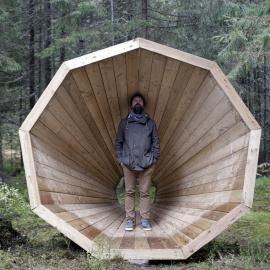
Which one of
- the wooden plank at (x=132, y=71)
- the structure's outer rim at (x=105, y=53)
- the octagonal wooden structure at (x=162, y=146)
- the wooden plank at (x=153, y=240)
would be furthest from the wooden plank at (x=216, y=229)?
the wooden plank at (x=132, y=71)

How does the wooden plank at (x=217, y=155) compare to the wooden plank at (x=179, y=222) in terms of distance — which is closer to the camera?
the wooden plank at (x=179, y=222)

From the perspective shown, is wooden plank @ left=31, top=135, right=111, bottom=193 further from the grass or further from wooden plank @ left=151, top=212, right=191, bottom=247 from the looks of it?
wooden plank @ left=151, top=212, right=191, bottom=247

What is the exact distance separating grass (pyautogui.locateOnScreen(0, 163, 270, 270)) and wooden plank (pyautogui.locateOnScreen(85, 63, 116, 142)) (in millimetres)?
1822

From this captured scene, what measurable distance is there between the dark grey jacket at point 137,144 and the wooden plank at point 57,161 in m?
0.73

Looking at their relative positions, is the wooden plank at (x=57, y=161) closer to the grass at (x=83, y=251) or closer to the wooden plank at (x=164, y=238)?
the grass at (x=83, y=251)

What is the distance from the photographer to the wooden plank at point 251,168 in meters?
3.51

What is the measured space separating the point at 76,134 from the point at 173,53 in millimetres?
1960

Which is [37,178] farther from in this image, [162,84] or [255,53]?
[255,53]

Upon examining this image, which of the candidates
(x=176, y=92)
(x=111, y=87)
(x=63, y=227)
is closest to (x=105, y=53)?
(x=111, y=87)

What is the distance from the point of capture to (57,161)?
15.1 ft

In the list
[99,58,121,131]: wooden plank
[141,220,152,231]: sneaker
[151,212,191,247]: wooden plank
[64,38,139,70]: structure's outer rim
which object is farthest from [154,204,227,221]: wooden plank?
[64,38,139,70]: structure's outer rim

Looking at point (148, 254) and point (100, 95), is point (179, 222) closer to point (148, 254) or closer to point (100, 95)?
point (148, 254)

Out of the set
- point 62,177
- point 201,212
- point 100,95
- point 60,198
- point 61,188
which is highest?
point 100,95

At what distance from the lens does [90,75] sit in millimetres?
4828
